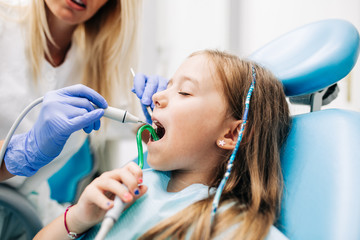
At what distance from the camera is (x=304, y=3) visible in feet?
6.70

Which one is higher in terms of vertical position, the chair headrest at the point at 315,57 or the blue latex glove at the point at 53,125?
the chair headrest at the point at 315,57

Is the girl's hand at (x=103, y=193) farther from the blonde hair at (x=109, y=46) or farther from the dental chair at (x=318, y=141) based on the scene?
the blonde hair at (x=109, y=46)

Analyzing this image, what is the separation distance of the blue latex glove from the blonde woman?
1.26ft

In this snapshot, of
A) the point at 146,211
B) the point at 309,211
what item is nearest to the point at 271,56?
the point at 309,211

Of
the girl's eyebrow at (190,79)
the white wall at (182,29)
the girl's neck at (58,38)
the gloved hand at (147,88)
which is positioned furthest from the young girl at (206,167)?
the white wall at (182,29)

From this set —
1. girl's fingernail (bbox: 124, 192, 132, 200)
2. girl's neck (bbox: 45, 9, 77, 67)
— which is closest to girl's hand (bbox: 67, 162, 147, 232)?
girl's fingernail (bbox: 124, 192, 132, 200)

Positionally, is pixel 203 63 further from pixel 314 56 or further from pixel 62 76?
pixel 62 76

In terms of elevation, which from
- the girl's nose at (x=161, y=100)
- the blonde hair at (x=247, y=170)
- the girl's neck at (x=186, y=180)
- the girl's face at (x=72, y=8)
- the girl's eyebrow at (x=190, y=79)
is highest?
the girl's face at (x=72, y=8)

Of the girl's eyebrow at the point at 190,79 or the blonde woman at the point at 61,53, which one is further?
the blonde woman at the point at 61,53

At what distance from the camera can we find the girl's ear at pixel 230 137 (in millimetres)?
883

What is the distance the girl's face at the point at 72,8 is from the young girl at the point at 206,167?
1.58 feet

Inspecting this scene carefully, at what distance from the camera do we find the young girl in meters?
0.71

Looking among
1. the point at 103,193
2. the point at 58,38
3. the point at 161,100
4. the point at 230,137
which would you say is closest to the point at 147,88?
the point at 161,100

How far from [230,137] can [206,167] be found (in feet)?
0.36
